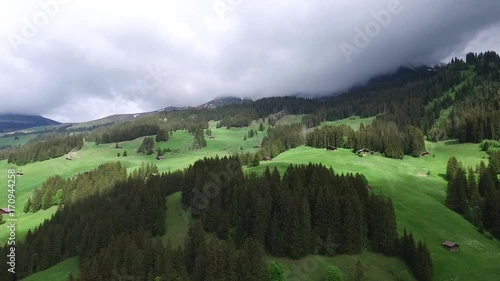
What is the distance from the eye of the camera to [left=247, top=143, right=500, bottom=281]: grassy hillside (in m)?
84.2

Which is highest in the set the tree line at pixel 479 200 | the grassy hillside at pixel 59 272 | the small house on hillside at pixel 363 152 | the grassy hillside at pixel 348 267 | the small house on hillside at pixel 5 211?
the small house on hillside at pixel 363 152

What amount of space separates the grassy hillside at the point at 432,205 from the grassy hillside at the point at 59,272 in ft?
253

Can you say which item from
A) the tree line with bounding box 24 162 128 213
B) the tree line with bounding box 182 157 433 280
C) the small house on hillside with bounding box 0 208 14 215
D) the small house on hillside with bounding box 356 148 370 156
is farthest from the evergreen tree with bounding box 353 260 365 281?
the small house on hillside with bounding box 0 208 14 215

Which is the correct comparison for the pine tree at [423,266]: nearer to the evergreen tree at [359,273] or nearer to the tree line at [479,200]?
the evergreen tree at [359,273]

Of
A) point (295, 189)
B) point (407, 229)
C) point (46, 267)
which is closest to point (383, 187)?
point (407, 229)

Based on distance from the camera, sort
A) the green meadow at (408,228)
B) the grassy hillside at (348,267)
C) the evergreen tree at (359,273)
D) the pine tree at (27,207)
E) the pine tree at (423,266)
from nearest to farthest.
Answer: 1. the evergreen tree at (359,273)
2. the pine tree at (423,266)
3. the grassy hillside at (348,267)
4. the green meadow at (408,228)
5. the pine tree at (27,207)

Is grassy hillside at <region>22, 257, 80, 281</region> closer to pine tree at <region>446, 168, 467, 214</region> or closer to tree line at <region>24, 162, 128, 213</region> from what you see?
tree line at <region>24, 162, 128, 213</region>

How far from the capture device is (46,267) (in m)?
108

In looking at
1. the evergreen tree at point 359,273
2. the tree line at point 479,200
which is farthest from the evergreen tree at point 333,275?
the tree line at point 479,200

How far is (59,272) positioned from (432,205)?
378 ft

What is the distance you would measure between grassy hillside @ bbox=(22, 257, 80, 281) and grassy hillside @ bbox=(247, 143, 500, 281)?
7712 centimetres

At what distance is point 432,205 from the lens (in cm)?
11519

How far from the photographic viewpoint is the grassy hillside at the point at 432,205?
84250 millimetres

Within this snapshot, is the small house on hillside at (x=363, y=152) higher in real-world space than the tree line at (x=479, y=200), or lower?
higher
